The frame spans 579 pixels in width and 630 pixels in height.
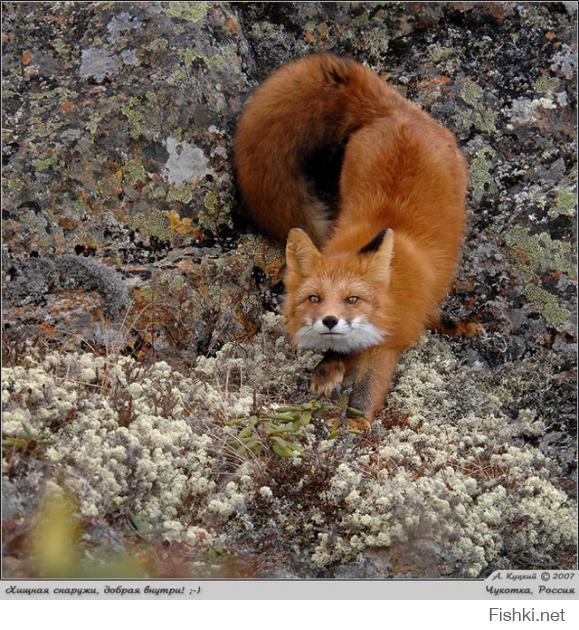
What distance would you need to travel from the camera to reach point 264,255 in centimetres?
639

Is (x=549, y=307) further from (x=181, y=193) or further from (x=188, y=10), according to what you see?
(x=188, y=10)

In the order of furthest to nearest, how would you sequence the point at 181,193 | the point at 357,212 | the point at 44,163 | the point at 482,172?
the point at 482,172 → the point at 181,193 → the point at 357,212 → the point at 44,163

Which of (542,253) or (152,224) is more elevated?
(542,253)

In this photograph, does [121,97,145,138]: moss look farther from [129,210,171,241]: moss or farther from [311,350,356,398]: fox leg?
[311,350,356,398]: fox leg

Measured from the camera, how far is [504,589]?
4.46 metres

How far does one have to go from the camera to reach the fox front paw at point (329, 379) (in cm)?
550

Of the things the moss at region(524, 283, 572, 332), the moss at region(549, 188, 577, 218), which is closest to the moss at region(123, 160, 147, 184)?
the moss at region(524, 283, 572, 332)

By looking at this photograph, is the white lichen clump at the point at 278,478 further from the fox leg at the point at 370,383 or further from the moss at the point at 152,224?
the moss at the point at 152,224

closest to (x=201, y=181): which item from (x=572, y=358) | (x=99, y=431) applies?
(x=99, y=431)

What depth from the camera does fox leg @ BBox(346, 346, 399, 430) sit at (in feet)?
17.9

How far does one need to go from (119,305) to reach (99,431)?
1.47m

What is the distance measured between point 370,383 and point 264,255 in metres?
1.39

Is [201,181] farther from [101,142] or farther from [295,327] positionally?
[295,327]

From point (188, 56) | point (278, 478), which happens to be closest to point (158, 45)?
point (188, 56)
